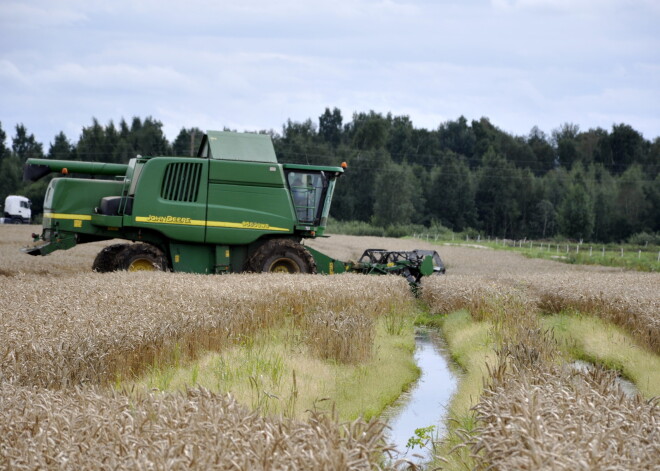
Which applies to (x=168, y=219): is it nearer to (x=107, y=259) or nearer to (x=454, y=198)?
(x=107, y=259)

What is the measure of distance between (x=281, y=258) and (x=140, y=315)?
32.8 ft

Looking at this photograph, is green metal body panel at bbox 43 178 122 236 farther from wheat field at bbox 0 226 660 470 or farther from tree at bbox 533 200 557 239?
tree at bbox 533 200 557 239

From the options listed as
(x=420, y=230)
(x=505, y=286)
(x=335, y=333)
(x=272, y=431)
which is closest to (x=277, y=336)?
(x=335, y=333)

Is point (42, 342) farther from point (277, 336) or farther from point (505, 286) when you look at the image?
point (505, 286)

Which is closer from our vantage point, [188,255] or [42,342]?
[42,342]

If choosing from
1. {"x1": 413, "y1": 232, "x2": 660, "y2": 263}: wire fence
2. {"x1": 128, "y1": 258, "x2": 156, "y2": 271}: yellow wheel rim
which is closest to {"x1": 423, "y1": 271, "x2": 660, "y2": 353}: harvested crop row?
{"x1": 128, "y1": 258, "x2": 156, "y2": 271}: yellow wheel rim

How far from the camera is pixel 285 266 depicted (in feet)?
65.1

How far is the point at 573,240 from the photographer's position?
8100 centimetres

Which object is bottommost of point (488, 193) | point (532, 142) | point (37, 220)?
point (37, 220)

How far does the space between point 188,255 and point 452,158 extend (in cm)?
8549

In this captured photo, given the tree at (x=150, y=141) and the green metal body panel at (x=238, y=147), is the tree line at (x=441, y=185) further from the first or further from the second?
the green metal body panel at (x=238, y=147)

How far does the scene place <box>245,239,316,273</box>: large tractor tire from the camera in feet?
64.1

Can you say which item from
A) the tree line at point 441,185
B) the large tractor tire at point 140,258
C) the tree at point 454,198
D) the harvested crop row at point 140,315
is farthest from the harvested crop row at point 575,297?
the tree at point 454,198

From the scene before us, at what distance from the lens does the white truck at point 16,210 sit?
73.8m
